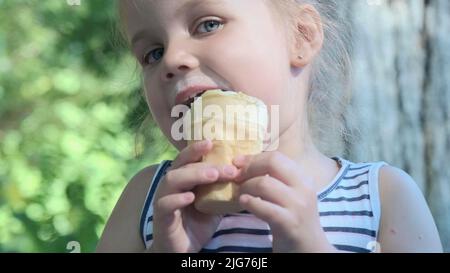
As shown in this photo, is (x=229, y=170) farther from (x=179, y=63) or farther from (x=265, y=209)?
(x=179, y=63)

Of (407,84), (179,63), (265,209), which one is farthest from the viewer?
(407,84)

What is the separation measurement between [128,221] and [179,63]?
328mm

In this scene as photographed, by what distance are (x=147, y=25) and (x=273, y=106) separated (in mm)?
248

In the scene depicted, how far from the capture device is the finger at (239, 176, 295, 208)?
94cm

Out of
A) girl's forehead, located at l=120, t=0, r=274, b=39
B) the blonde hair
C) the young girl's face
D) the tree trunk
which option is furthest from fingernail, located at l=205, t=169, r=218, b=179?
the tree trunk

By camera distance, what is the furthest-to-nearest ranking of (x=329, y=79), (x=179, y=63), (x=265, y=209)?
(x=329, y=79)
(x=179, y=63)
(x=265, y=209)

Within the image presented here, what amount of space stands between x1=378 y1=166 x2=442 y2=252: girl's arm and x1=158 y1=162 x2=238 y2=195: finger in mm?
299

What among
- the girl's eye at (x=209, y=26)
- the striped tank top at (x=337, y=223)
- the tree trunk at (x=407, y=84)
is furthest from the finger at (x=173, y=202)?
the tree trunk at (x=407, y=84)

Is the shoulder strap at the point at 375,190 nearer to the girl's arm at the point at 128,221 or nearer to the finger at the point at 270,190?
the finger at the point at 270,190

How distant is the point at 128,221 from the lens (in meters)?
1.27

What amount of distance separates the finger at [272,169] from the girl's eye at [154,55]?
1.07ft

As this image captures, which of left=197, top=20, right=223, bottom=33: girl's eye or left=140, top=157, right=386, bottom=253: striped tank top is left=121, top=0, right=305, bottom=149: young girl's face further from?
left=140, top=157, right=386, bottom=253: striped tank top

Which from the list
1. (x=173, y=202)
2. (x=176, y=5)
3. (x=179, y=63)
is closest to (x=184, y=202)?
(x=173, y=202)

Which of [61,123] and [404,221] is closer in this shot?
[404,221]
